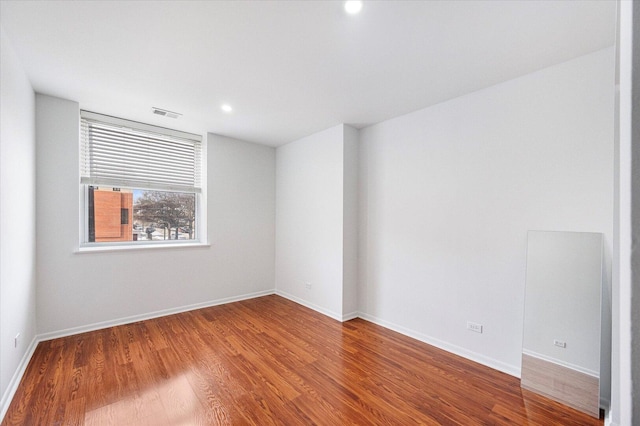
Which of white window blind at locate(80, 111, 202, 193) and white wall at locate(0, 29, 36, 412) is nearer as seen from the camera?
white wall at locate(0, 29, 36, 412)

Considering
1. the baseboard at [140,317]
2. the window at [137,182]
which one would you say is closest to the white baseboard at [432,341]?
the baseboard at [140,317]

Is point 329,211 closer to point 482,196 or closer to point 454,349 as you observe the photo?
point 482,196

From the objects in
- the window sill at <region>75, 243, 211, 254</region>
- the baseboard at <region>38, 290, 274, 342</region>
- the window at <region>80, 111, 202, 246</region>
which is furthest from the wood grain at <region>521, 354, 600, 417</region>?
the window at <region>80, 111, 202, 246</region>

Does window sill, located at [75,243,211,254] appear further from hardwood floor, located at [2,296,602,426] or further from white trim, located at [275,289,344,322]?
white trim, located at [275,289,344,322]

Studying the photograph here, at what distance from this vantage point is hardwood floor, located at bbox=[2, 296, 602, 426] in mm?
2018

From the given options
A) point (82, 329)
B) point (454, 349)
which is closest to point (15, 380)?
point (82, 329)

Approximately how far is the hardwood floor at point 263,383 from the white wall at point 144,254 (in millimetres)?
362

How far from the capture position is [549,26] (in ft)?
6.31

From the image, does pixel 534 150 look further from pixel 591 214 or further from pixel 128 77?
pixel 128 77

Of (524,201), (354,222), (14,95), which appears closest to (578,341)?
(524,201)

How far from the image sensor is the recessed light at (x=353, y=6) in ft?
5.75

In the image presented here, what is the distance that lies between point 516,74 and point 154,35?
2.86m

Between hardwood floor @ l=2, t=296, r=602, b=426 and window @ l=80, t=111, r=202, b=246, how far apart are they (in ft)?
4.17

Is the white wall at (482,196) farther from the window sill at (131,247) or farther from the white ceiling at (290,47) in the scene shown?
the window sill at (131,247)
